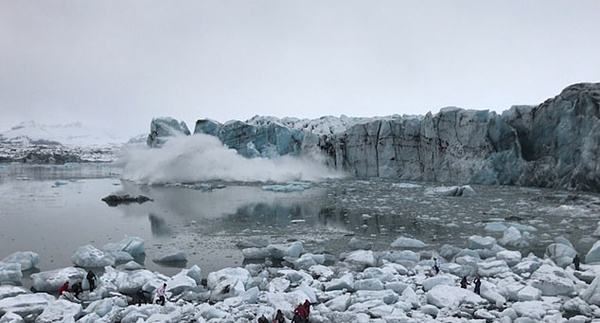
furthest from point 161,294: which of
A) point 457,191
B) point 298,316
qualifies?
point 457,191

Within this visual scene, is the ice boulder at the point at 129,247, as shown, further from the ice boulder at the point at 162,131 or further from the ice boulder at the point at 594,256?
the ice boulder at the point at 162,131

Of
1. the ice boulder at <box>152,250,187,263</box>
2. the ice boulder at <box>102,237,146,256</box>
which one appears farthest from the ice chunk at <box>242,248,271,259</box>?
the ice boulder at <box>102,237,146,256</box>

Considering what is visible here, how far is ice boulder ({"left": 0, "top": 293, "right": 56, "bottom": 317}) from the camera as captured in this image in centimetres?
655

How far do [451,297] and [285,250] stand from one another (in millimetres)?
4248

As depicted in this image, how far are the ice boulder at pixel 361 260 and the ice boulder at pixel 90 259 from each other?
5.51 meters

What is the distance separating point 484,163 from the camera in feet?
88.4

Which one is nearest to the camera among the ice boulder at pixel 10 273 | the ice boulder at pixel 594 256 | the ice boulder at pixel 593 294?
the ice boulder at pixel 593 294

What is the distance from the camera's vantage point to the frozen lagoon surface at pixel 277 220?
11.2m

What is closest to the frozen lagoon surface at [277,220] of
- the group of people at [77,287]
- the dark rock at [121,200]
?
the dark rock at [121,200]

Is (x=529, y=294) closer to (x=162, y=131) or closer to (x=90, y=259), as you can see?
(x=90, y=259)

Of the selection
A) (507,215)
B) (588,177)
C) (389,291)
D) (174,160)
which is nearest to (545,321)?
(389,291)

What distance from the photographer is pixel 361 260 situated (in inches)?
370

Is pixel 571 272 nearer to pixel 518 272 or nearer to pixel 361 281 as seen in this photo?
pixel 518 272

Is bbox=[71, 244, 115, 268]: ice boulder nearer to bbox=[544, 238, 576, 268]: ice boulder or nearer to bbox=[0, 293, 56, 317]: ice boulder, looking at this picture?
bbox=[0, 293, 56, 317]: ice boulder
